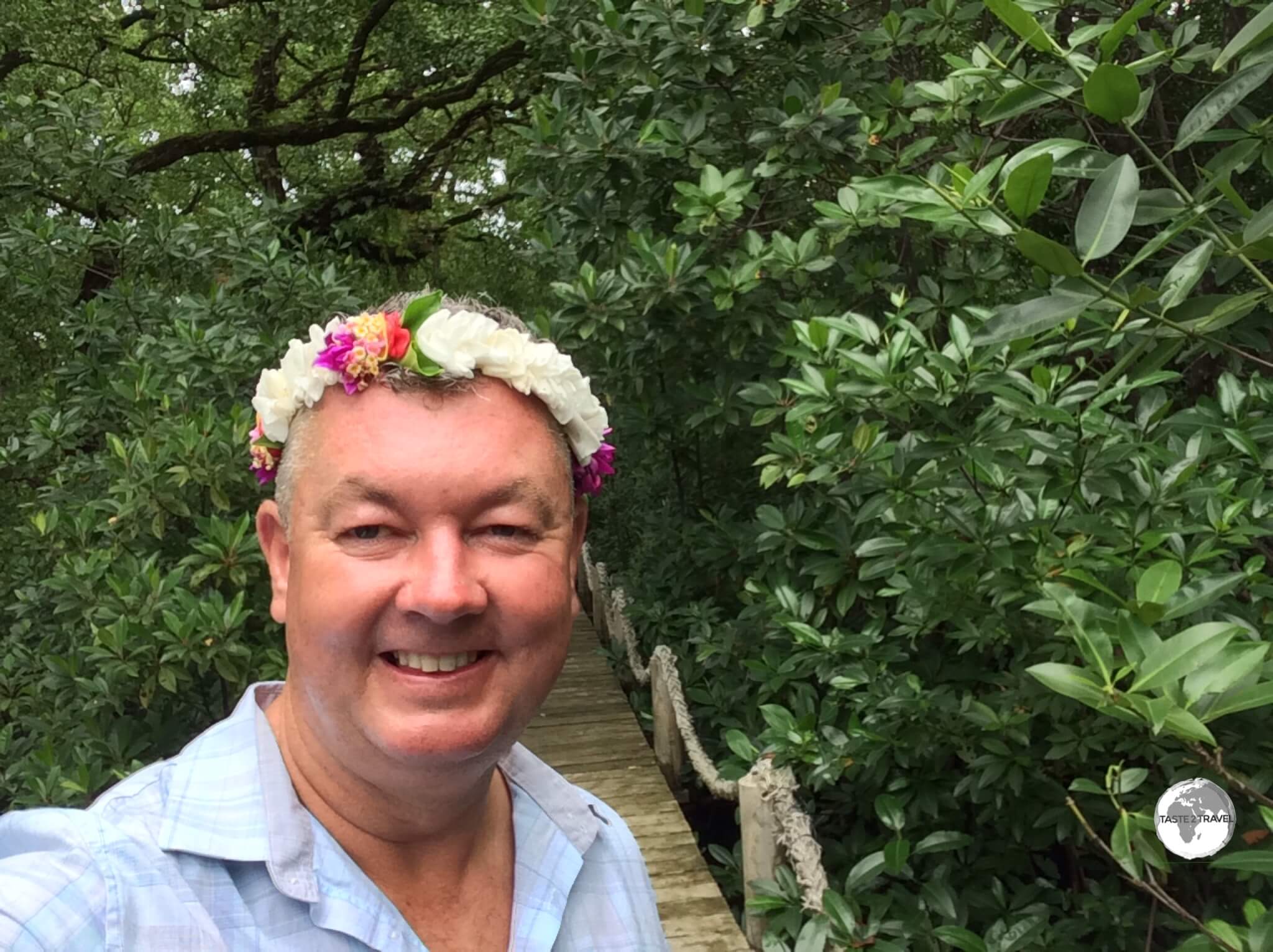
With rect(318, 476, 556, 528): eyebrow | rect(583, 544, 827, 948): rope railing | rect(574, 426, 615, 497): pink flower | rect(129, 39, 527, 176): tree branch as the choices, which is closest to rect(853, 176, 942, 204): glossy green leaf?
rect(574, 426, 615, 497): pink flower

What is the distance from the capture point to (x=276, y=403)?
4.34 ft

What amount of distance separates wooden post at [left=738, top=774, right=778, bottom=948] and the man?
2.48m

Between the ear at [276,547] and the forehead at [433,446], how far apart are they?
11 cm

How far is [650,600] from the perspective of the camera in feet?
21.7

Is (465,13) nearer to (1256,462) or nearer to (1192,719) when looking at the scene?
(1256,462)

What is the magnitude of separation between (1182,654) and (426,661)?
3.00 ft

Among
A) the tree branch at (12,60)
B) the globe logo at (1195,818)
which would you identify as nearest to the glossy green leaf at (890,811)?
the globe logo at (1195,818)

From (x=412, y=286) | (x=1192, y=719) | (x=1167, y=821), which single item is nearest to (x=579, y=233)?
(x=1167, y=821)

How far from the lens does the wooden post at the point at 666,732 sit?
5.43 metres

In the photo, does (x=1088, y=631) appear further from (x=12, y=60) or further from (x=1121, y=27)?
(x=12, y=60)

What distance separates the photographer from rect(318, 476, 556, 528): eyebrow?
3.83 feet

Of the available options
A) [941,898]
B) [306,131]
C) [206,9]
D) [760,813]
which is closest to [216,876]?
[941,898]

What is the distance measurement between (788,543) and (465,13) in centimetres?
699

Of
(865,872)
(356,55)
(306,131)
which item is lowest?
(865,872)
